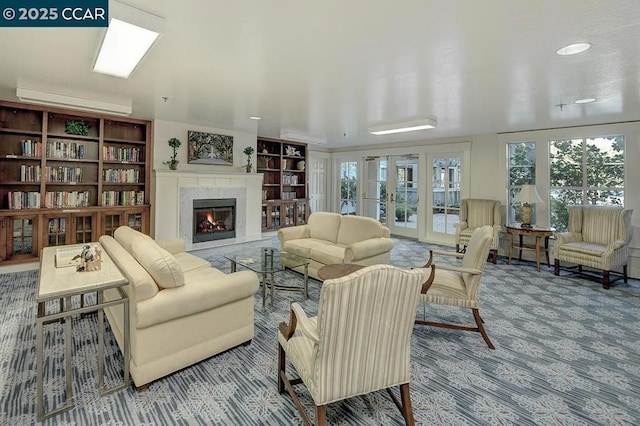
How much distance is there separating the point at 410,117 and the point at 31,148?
18.0ft

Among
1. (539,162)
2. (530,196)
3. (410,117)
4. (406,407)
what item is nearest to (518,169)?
(539,162)

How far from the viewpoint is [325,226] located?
4945 millimetres

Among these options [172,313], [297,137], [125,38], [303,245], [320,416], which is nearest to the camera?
[320,416]

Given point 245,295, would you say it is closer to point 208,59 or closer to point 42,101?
point 208,59

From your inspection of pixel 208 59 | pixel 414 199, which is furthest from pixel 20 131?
pixel 414 199

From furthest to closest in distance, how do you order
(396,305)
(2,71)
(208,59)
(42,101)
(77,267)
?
(42,101) < (2,71) < (208,59) < (77,267) < (396,305)

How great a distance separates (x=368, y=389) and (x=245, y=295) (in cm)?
121

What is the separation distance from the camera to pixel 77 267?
7.11ft

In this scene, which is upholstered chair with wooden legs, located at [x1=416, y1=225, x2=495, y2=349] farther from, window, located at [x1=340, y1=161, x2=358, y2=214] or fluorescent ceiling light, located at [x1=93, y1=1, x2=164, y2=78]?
window, located at [x1=340, y1=161, x2=358, y2=214]

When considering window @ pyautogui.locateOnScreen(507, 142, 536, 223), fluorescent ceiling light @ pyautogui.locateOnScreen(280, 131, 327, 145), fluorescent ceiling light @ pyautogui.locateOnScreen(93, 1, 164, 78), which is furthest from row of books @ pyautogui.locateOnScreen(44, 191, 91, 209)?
window @ pyautogui.locateOnScreen(507, 142, 536, 223)

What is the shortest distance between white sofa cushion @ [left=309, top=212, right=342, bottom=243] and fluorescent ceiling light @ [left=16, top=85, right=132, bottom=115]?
3.01 meters

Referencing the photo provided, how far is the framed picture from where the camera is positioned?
5.80 m

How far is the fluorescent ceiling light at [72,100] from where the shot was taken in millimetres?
3420

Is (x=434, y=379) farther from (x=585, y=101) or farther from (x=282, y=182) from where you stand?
(x=282, y=182)
